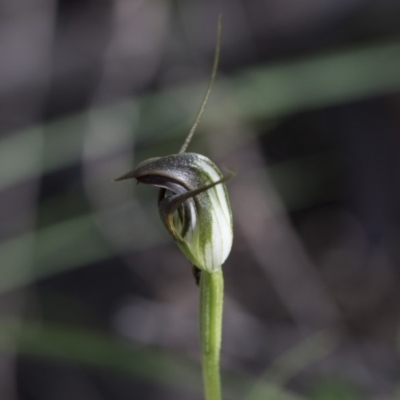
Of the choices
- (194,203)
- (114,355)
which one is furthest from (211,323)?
(114,355)

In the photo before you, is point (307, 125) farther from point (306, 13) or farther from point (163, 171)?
point (163, 171)

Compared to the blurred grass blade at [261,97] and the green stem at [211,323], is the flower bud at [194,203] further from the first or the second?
the blurred grass blade at [261,97]

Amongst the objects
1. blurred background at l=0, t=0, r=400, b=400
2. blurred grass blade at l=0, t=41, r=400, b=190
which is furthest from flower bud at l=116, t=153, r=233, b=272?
blurred grass blade at l=0, t=41, r=400, b=190

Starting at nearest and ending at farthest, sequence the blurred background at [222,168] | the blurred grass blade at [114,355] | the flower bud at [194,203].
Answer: the flower bud at [194,203], the blurred grass blade at [114,355], the blurred background at [222,168]

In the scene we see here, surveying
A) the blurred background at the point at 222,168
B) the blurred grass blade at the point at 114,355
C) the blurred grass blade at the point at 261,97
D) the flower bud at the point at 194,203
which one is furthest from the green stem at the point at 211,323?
the blurred grass blade at the point at 261,97

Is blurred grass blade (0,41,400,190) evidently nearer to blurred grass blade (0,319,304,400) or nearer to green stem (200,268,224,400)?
blurred grass blade (0,319,304,400)

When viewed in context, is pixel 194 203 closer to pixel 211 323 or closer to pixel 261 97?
pixel 211 323
